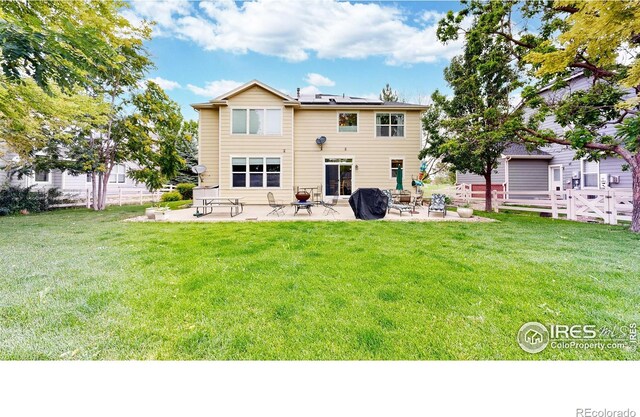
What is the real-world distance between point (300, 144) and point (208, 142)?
167 inches

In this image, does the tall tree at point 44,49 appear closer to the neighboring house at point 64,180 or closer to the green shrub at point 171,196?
the neighboring house at point 64,180

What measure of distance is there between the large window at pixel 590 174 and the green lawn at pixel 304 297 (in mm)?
9040

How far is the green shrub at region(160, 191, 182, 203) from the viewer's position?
15195 millimetres

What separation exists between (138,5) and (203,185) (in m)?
9.11

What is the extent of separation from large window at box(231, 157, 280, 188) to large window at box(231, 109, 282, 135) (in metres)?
1.20

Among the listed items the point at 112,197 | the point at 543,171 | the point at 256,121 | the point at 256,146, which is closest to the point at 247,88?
the point at 256,121

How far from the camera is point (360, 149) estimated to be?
12.7 m

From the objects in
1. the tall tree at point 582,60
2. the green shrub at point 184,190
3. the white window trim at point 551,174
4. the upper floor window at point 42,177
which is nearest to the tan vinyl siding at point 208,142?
the green shrub at point 184,190

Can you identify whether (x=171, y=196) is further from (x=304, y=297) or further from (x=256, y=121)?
(x=304, y=297)

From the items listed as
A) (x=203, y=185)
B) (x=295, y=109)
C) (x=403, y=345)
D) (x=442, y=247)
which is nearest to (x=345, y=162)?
(x=295, y=109)

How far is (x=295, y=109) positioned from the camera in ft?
41.0

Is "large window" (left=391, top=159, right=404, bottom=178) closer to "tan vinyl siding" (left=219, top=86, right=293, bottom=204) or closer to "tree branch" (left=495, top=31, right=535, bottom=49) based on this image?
"tan vinyl siding" (left=219, top=86, right=293, bottom=204)

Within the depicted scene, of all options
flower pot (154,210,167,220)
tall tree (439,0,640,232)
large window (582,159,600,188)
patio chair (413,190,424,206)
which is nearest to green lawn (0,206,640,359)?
tall tree (439,0,640,232)
